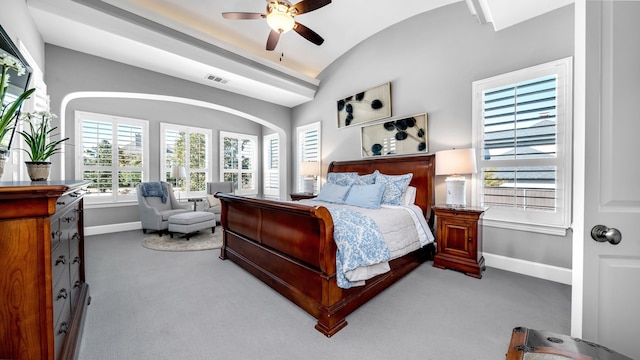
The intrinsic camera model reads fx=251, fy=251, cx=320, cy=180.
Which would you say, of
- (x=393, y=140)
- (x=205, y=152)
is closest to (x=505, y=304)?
(x=393, y=140)

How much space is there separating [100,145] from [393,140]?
5702mm

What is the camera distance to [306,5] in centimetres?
272

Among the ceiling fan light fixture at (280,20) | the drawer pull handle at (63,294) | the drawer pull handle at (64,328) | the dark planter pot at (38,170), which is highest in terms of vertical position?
the ceiling fan light fixture at (280,20)

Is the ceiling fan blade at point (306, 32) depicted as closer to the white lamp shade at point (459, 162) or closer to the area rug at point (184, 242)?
the white lamp shade at point (459, 162)

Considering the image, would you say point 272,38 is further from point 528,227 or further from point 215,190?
point 215,190

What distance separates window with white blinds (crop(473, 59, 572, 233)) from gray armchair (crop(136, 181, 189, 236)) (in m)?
5.22

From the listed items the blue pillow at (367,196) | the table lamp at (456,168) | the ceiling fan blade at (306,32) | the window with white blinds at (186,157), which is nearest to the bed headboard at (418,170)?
the table lamp at (456,168)

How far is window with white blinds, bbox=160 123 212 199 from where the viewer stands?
5.86 meters

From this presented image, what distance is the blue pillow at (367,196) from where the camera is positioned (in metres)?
3.26

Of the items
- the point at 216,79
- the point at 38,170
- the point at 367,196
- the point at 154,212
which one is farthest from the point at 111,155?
the point at 367,196

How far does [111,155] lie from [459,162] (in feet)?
20.9

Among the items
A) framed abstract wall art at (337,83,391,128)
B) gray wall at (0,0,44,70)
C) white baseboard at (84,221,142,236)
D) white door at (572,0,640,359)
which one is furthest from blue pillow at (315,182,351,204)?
white baseboard at (84,221,142,236)

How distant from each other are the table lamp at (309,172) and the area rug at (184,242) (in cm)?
196

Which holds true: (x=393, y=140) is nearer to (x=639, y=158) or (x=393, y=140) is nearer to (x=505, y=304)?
(x=505, y=304)
